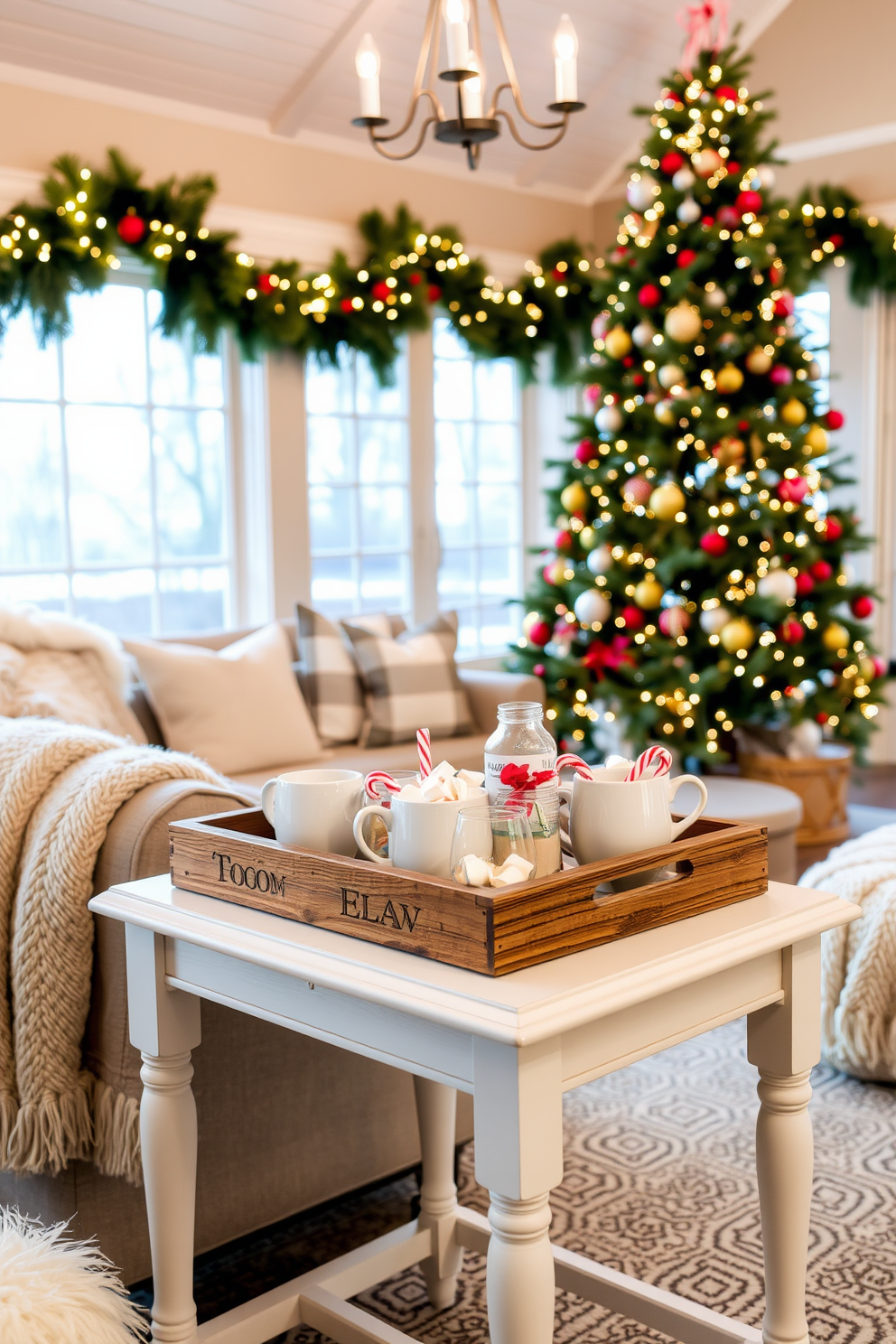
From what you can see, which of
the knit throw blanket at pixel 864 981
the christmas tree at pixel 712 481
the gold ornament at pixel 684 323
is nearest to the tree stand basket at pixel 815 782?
the christmas tree at pixel 712 481

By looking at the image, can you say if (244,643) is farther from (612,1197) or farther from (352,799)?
(352,799)

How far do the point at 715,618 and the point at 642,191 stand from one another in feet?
5.11

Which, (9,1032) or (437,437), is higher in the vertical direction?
(437,437)

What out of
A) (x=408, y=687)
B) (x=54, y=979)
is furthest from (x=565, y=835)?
(x=408, y=687)

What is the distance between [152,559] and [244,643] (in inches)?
30.3

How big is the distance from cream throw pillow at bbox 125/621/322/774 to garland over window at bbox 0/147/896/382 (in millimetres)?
1126

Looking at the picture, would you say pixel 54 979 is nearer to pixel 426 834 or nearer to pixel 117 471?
pixel 426 834

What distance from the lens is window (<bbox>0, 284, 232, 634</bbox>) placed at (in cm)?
410

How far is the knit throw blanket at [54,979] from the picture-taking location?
1.50 m

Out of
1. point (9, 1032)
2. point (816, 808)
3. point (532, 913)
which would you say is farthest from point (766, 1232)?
point (816, 808)

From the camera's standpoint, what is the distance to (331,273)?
15.0 ft

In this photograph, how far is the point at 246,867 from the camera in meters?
1.26


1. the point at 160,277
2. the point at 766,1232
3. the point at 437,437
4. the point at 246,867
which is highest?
the point at 160,277

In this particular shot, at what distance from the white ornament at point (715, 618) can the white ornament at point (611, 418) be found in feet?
2.59
